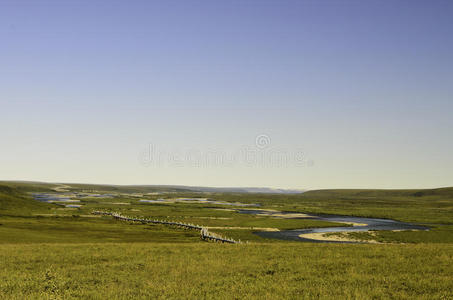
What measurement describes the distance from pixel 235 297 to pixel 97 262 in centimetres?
1364

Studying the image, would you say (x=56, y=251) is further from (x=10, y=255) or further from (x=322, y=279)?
(x=322, y=279)

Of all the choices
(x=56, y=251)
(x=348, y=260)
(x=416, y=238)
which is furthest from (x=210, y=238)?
(x=416, y=238)

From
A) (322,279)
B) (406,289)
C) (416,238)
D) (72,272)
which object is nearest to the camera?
(406,289)

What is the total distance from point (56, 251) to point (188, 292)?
62.1 feet

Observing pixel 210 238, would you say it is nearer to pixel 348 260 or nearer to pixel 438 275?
pixel 348 260

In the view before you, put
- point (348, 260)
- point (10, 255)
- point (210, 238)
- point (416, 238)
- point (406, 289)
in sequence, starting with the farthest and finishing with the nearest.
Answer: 1. point (416, 238)
2. point (210, 238)
3. point (10, 255)
4. point (348, 260)
5. point (406, 289)

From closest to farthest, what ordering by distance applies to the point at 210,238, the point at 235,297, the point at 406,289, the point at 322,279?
the point at 235,297 → the point at 406,289 → the point at 322,279 → the point at 210,238

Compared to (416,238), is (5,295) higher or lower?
higher

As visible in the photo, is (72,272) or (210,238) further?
(210,238)

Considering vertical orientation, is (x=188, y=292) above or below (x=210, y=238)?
above

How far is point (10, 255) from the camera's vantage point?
90.8 feet

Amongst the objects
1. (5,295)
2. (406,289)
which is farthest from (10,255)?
(406,289)

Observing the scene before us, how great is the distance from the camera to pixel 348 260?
24.2m

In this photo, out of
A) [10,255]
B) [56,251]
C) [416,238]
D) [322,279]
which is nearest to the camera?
[322,279]
